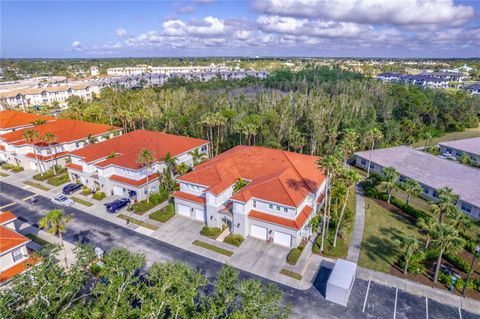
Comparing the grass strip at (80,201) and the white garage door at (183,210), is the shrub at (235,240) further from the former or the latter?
the grass strip at (80,201)

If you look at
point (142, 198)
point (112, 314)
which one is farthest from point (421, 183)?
point (112, 314)

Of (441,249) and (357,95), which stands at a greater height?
(357,95)

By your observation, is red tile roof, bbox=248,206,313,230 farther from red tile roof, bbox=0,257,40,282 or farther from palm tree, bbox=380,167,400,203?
red tile roof, bbox=0,257,40,282

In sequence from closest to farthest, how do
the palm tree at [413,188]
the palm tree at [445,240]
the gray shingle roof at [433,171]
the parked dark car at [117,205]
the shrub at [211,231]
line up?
the palm tree at [445,240] < the shrub at [211,231] < the parked dark car at [117,205] < the palm tree at [413,188] < the gray shingle roof at [433,171]

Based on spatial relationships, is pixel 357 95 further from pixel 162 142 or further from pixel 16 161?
pixel 16 161

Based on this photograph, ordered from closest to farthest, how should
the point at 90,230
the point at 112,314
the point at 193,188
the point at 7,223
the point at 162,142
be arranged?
1. the point at 112,314
2. the point at 7,223
3. the point at 90,230
4. the point at 193,188
5. the point at 162,142

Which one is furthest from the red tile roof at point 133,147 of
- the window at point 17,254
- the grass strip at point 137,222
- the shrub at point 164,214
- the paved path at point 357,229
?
the paved path at point 357,229
